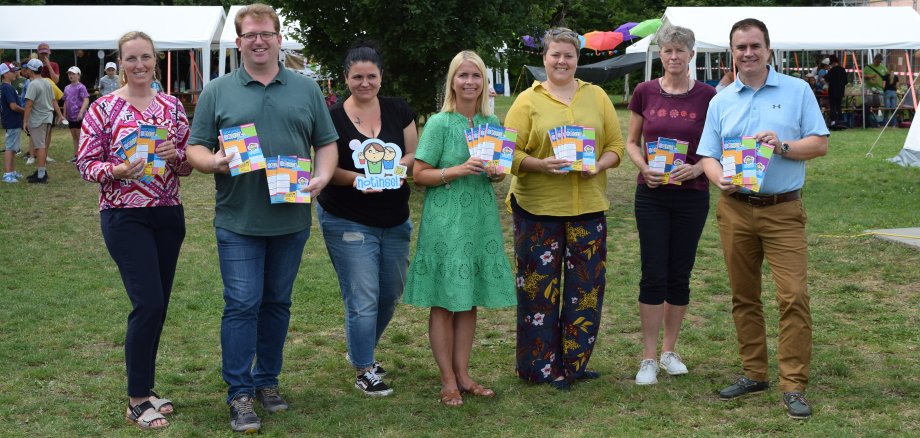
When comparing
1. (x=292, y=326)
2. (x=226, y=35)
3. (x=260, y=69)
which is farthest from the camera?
(x=226, y=35)

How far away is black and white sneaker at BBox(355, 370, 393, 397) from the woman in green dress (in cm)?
33

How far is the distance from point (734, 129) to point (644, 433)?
5.09 feet

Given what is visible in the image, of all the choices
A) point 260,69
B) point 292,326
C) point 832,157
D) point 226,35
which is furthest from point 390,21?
point 226,35

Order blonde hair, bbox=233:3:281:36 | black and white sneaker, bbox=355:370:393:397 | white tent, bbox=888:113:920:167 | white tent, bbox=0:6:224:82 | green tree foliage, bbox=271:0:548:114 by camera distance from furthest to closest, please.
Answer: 1. white tent, bbox=0:6:224:82
2. white tent, bbox=888:113:920:167
3. green tree foliage, bbox=271:0:548:114
4. black and white sneaker, bbox=355:370:393:397
5. blonde hair, bbox=233:3:281:36

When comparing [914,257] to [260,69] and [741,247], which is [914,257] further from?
[260,69]

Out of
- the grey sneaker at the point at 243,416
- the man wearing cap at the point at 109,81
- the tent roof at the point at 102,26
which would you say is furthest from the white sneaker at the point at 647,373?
the tent roof at the point at 102,26

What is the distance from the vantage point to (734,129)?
4.89 metres

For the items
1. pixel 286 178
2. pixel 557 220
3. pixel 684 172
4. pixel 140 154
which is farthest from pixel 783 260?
pixel 140 154

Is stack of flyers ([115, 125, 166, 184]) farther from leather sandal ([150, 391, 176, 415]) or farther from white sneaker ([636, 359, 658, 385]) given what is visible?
white sneaker ([636, 359, 658, 385])

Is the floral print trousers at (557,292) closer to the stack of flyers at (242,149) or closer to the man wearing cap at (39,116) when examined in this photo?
the stack of flyers at (242,149)

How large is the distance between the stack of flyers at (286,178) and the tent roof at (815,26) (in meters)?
18.4

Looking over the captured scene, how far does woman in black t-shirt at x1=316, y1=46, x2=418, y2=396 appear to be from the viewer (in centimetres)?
504

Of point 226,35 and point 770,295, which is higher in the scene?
point 226,35

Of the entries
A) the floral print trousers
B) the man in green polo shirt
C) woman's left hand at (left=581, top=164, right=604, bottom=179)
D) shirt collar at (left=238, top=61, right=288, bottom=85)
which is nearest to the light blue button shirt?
woman's left hand at (left=581, top=164, right=604, bottom=179)
